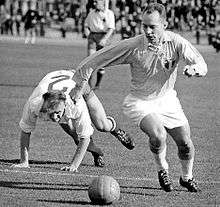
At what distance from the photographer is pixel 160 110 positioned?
945 cm

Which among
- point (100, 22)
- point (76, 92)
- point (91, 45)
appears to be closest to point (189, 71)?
point (76, 92)

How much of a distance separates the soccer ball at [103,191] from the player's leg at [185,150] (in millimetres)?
1002

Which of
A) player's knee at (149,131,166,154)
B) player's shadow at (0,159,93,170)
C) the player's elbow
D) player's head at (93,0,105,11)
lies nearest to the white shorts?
player's knee at (149,131,166,154)

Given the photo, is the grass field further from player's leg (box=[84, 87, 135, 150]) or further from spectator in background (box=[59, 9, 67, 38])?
spectator in background (box=[59, 9, 67, 38])

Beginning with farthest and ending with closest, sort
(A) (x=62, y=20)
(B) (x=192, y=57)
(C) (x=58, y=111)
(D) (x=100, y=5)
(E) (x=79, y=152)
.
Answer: (A) (x=62, y=20)
(D) (x=100, y=5)
(E) (x=79, y=152)
(C) (x=58, y=111)
(B) (x=192, y=57)

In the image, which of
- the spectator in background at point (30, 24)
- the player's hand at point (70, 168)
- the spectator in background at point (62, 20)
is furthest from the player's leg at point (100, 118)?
the spectator in background at point (62, 20)

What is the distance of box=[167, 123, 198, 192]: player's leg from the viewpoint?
9531 millimetres

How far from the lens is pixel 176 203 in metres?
9.07

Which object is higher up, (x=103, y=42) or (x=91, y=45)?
(x=103, y=42)

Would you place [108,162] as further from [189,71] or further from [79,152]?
[189,71]

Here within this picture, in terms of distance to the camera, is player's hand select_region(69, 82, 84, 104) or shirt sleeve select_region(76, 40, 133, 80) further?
player's hand select_region(69, 82, 84, 104)

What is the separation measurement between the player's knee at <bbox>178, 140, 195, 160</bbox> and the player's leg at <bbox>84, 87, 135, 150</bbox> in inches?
75.8

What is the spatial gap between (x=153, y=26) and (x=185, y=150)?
148 cm

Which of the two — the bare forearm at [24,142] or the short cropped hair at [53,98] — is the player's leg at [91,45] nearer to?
the bare forearm at [24,142]
